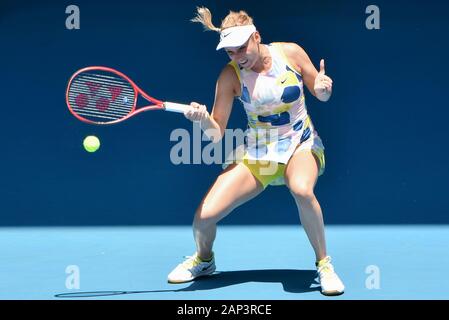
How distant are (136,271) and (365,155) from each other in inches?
86.9

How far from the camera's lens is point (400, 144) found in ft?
20.6

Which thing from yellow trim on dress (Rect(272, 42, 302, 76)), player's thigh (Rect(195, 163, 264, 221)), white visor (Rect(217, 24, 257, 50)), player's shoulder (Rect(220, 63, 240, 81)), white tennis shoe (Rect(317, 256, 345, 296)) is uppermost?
white visor (Rect(217, 24, 257, 50))

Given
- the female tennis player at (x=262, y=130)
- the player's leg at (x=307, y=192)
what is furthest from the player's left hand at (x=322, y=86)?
the player's leg at (x=307, y=192)

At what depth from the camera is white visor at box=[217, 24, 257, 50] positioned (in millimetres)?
4273

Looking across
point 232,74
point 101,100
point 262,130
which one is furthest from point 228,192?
point 101,100

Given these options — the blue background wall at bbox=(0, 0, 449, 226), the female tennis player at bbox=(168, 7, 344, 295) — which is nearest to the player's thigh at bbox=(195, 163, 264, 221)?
the female tennis player at bbox=(168, 7, 344, 295)

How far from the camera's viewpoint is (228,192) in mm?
4434

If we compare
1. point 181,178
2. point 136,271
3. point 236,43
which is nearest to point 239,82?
point 236,43

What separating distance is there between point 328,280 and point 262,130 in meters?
0.83

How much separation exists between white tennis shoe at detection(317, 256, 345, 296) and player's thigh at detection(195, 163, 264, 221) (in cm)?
51

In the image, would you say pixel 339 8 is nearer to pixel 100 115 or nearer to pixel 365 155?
pixel 365 155

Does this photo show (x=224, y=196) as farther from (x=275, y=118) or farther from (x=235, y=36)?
(x=235, y=36)

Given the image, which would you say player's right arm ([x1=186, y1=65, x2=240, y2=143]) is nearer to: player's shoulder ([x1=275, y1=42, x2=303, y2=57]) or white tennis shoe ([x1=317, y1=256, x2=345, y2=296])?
player's shoulder ([x1=275, y1=42, x2=303, y2=57])

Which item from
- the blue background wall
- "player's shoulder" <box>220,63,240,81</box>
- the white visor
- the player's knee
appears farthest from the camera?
the blue background wall
